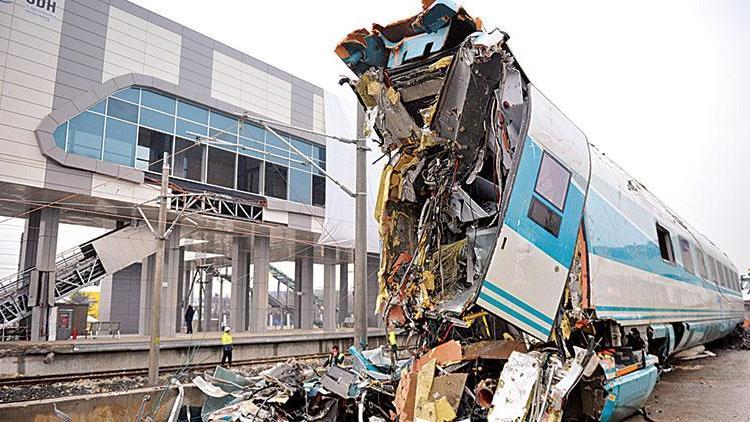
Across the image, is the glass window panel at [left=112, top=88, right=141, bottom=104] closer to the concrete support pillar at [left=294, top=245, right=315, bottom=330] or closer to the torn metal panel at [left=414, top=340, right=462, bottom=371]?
the concrete support pillar at [left=294, top=245, right=315, bottom=330]

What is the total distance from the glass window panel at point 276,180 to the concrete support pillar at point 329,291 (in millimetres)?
4662

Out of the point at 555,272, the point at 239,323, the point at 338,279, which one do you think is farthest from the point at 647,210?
the point at 338,279

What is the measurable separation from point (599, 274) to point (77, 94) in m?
19.0

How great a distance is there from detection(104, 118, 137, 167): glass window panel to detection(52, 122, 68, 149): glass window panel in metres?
1.45

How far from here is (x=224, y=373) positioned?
7.36 metres

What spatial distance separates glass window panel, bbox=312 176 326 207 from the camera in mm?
27938

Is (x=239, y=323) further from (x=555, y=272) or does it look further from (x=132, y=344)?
(x=555, y=272)

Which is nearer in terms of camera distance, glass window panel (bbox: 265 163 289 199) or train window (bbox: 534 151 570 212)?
train window (bbox: 534 151 570 212)

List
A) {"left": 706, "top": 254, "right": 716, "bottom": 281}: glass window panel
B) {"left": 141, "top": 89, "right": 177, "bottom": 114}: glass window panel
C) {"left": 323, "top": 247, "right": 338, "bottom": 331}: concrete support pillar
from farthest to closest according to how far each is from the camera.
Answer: {"left": 323, "top": 247, "right": 338, "bottom": 331}: concrete support pillar → {"left": 141, "top": 89, "right": 177, "bottom": 114}: glass window panel → {"left": 706, "top": 254, "right": 716, "bottom": 281}: glass window panel

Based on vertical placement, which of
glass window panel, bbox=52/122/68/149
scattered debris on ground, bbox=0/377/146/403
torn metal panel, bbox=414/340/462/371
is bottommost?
scattered debris on ground, bbox=0/377/146/403

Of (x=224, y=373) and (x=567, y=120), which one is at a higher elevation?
(x=567, y=120)

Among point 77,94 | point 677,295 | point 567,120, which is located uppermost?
point 77,94

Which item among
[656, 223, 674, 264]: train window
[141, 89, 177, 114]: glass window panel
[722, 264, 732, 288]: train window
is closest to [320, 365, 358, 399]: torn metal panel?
[656, 223, 674, 264]: train window

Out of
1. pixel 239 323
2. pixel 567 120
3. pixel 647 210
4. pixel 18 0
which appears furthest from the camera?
pixel 239 323
